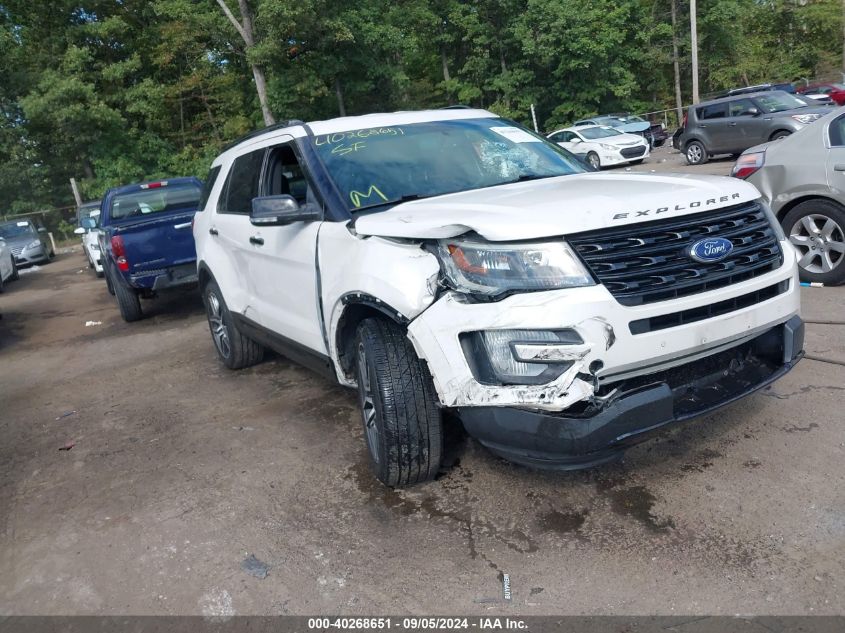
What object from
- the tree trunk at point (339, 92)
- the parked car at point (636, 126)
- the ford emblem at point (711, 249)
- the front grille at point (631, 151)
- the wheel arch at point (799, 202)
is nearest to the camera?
the ford emblem at point (711, 249)

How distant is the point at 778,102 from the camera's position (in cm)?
1719

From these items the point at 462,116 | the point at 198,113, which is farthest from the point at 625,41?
the point at 462,116

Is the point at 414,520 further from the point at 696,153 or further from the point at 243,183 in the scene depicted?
the point at 696,153

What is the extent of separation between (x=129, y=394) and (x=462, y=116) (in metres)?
3.65

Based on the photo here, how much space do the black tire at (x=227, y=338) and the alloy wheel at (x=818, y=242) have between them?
477 cm

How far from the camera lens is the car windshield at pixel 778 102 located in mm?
16969

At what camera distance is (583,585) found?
A: 9.14ft

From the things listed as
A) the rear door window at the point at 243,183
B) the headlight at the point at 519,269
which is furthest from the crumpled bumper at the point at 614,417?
the rear door window at the point at 243,183

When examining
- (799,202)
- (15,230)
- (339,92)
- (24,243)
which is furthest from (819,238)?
(339,92)

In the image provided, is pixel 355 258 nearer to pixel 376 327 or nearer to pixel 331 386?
pixel 376 327

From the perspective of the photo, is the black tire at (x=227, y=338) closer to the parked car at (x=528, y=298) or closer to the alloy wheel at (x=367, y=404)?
the parked car at (x=528, y=298)

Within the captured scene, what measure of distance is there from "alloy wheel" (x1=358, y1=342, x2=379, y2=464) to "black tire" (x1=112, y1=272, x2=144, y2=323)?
258 inches

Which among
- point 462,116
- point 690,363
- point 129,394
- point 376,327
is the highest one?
point 462,116

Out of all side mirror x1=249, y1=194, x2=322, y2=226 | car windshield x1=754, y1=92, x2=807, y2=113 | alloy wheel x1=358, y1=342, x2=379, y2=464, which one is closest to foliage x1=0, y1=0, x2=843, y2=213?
car windshield x1=754, y1=92, x2=807, y2=113
